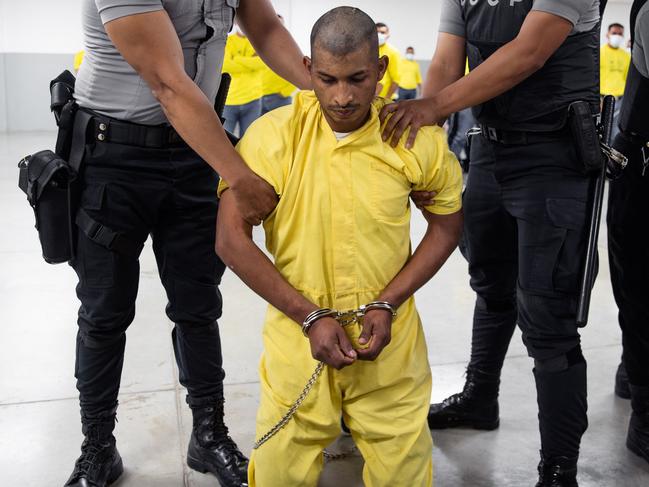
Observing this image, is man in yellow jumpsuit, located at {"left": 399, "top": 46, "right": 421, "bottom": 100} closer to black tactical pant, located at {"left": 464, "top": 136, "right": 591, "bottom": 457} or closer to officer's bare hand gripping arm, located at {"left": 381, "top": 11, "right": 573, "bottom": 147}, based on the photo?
black tactical pant, located at {"left": 464, "top": 136, "right": 591, "bottom": 457}

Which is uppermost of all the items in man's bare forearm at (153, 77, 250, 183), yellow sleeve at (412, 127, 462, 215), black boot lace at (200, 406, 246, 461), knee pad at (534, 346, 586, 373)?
man's bare forearm at (153, 77, 250, 183)

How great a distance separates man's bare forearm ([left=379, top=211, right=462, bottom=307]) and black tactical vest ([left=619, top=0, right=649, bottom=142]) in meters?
0.83

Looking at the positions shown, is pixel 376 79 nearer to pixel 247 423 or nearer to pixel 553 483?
pixel 553 483

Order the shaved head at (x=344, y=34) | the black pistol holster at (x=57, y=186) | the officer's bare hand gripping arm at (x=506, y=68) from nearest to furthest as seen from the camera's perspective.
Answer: the shaved head at (x=344, y=34)
the officer's bare hand gripping arm at (x=506, y=68)
the black pistol holster at (x=57, y=186)

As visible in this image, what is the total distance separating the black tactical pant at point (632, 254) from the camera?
7.61ft

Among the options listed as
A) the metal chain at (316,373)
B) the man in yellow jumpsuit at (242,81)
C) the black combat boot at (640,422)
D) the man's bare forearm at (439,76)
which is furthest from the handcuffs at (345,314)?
the man in yellow jumpsuit at (242,81)

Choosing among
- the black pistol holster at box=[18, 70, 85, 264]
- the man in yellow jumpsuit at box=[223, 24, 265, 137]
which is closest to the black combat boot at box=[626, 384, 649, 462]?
the black pistol holster at box=[18, 70, 85, 264]

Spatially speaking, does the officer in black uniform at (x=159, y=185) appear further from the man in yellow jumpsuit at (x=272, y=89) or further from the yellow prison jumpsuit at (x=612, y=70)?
the yellow prison jumpsuit at (x=612, y=70)

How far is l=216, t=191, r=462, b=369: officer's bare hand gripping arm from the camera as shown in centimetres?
162

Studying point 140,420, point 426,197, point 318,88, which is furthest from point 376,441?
point 140,420

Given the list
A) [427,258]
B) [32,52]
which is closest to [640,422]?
[427,258]

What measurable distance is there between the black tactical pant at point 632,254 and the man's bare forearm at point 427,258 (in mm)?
824

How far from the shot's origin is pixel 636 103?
88.9 inches

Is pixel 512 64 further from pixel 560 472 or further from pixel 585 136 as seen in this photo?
pixel 560 472
